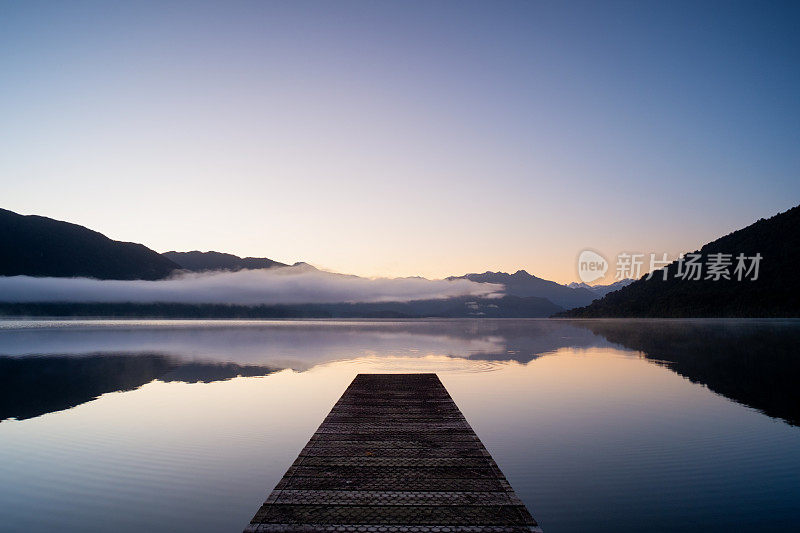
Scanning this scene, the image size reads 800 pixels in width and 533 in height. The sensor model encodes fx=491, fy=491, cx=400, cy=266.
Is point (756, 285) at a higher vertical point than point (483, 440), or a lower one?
higher

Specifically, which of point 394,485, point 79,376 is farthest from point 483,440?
point 79,376

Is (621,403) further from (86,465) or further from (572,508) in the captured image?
(86,465)

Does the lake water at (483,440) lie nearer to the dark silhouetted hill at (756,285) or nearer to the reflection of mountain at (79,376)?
the reflection of mountain at (79,376)

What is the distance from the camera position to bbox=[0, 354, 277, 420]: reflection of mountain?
18941 mm

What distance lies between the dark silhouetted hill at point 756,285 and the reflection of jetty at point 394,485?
16626cm

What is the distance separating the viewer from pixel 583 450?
1211 cm

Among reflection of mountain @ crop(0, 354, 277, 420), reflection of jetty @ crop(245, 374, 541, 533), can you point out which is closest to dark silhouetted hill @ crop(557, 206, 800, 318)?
reflection of mountain @ crop(0, 354, 277, 420)

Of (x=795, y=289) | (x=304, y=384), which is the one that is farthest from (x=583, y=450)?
(x=795, y=289)

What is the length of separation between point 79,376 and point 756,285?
570 ft

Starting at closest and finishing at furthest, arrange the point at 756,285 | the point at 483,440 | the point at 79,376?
1. the point at 483,440
2. the point at 79,376
3. the point at 756,285

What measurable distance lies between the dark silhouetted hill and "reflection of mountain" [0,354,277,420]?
16130 cm

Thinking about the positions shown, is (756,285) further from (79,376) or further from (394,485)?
(394,485)

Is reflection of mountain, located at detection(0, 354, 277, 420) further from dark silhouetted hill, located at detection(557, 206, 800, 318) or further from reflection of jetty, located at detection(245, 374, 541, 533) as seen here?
dark silhouetted hill, located at detection(557, 206, 800, 318)

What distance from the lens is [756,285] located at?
147625 mm
